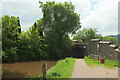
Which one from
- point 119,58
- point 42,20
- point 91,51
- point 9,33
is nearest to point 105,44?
point 119,58

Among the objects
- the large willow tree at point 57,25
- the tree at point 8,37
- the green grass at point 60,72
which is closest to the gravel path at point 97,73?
the green grass at point 60,72

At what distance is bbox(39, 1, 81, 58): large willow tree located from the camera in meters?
31.5

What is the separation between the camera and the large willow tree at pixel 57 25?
3154 centimetres

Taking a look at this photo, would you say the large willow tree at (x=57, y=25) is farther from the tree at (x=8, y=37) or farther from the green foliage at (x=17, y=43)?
the tree at (x=8, y=37)

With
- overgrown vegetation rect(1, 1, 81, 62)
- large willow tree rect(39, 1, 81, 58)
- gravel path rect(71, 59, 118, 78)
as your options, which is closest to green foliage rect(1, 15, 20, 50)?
overgrown vegetation rect(1, 1, 81, 62)

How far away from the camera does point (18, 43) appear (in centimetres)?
2555

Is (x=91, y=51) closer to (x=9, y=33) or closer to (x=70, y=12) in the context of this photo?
(x=70, y=12)

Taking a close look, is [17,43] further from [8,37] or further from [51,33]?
[51,33]

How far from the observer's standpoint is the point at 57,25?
3133 centimetres

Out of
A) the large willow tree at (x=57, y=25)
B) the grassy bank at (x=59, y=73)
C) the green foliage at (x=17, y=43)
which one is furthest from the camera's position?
the large willow tree at (x=57, y=25)

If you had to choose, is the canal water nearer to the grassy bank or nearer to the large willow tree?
the grassy bank

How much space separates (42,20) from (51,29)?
424 cm

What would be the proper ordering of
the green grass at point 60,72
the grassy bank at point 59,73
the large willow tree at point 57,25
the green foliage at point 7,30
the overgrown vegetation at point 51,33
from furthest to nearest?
the large willow tree at point 57,25, the overgrown vegetation at point 51,33, the green foliage at point 7,30, the green grass at point 60,72, the grassy bank at point 59,73

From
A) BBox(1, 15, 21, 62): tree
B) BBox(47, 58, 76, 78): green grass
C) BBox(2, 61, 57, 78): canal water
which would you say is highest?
BBox(1, 15, 21, 62): tree
